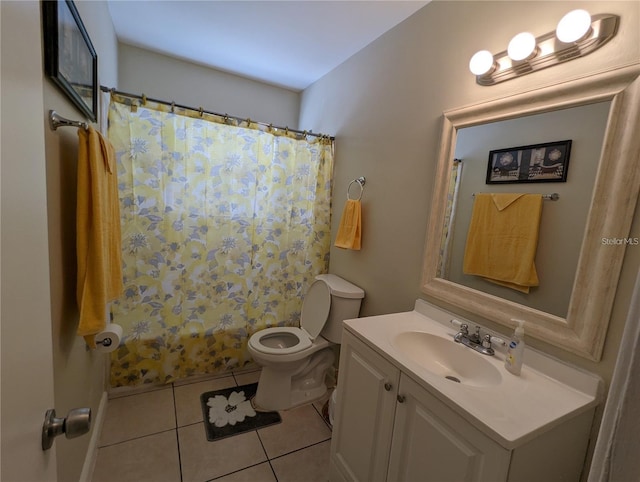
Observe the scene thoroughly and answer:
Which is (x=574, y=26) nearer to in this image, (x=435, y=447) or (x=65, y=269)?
(x=435, y=447)

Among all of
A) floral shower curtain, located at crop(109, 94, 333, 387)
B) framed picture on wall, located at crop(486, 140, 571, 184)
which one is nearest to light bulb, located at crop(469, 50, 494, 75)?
framed picture on wall, located at crop(486, 140, 571, 184)

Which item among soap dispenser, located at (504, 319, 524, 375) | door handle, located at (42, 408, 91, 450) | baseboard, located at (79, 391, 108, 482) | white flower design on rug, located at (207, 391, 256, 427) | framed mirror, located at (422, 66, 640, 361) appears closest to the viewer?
door handle, located at (42, 408, 91, 450)

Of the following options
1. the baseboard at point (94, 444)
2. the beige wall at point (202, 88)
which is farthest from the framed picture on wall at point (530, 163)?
the baseboard at point (94, 444)

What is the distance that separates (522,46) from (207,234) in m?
2.00

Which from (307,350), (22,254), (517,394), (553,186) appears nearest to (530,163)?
(553,186)

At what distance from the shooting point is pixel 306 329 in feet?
7.17

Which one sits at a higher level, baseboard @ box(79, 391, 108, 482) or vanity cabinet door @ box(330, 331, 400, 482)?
vanity cabinet door @ box(330, 331, 400, 482)

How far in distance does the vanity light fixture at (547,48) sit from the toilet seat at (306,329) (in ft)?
4.94

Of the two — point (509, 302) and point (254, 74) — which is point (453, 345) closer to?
point (509, 302)

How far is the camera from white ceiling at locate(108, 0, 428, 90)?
66.2 inches

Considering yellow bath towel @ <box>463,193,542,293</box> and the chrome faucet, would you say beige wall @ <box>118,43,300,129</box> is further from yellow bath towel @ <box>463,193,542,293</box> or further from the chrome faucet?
the chrome faucet

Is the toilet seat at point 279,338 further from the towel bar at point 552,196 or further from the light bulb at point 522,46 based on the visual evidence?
the light bulb at point 522,46

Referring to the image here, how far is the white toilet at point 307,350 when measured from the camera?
190cm
